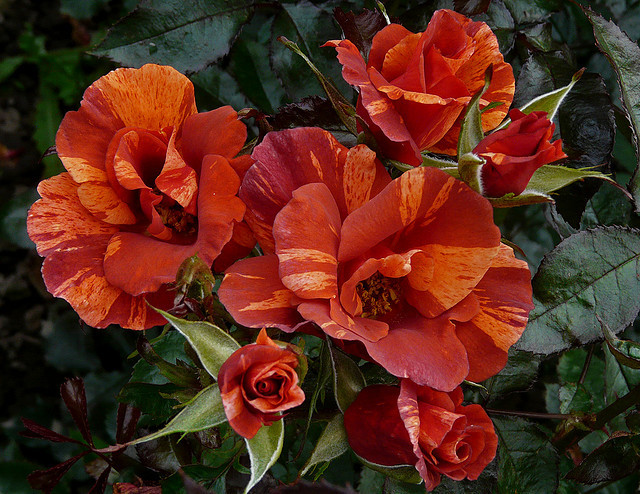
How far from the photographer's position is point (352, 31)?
0.87m

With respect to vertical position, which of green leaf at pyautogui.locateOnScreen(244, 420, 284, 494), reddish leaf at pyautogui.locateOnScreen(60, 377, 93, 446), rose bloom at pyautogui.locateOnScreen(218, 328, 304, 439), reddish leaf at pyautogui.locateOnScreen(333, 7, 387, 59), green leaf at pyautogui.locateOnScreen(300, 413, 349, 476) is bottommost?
reddish leaf at pyautogui.locateOnScreen(60, 377, 93, 446)

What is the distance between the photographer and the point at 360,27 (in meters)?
0.88

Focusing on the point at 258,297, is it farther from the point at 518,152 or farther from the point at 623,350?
the point at 623,350

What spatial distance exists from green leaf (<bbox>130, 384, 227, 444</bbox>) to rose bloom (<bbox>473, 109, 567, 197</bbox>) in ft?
1.11

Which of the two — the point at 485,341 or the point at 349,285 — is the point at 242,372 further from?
the point at 485,341

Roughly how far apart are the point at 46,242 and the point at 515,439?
0.73m

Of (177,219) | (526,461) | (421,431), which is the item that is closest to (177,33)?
(177,219)

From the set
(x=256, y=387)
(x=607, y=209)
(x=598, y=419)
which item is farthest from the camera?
(x=607, y=209)

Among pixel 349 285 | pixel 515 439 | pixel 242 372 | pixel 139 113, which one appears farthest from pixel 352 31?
pixel 515 439

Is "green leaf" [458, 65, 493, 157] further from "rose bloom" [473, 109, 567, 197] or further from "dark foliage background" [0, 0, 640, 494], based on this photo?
"dark foliage background" [0, 0, 640, 494]

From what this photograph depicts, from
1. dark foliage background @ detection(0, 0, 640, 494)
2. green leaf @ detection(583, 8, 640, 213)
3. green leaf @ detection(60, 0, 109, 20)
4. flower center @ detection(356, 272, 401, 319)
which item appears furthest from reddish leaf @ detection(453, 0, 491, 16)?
green leaf @ detection(60, 0, 109, 20)

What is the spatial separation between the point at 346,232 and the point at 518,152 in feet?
0.60

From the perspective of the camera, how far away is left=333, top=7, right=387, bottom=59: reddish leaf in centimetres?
87

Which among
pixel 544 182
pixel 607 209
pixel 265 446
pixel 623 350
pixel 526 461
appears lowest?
pixel 526 461
